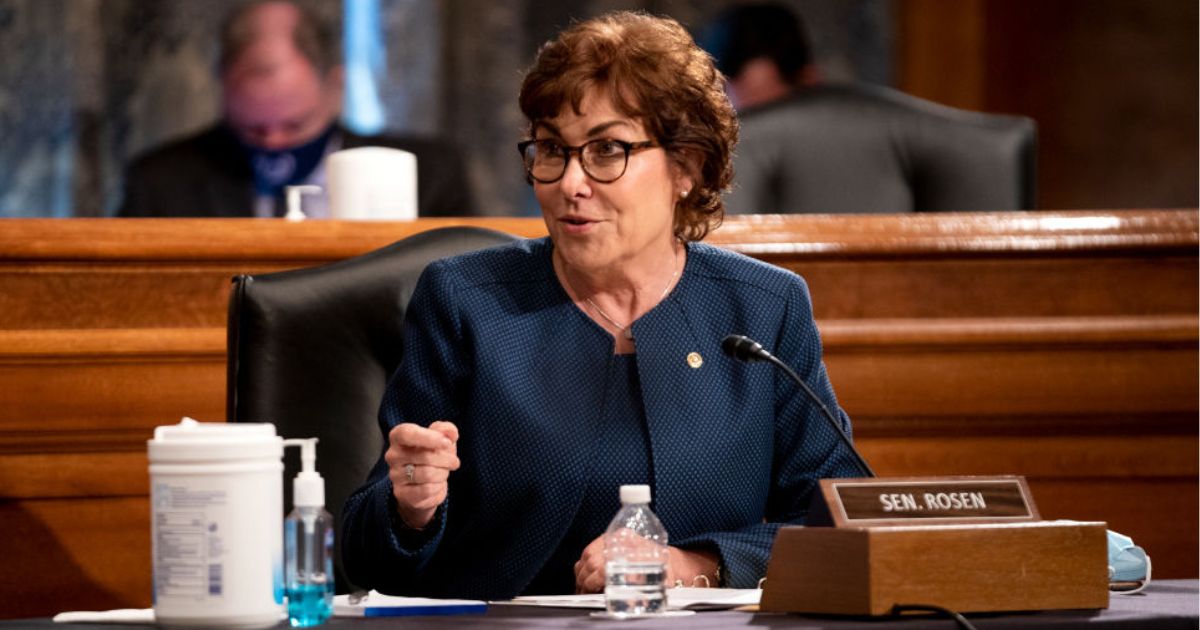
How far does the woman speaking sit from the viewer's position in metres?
1.86

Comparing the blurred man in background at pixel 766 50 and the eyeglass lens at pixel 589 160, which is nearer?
the eyeglass lens at pixel 589 160

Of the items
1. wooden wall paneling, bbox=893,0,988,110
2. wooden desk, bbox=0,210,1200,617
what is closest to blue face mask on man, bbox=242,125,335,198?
wooden desk, bbox=0,210,1200,617

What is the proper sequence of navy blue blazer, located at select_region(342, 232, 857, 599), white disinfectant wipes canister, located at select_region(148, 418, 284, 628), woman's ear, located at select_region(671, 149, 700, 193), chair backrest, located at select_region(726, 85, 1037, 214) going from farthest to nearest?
chair backrest, located at select_region(726, 85, 1037, 214), woman's ear, located at select_region(671, 149, 700, 193), navy blue blazer, located at select_region(342, 232, 857, 599), white disinfectant wipes canister, located at select_region(148, 418, 284, 628)

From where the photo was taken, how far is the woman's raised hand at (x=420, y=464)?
4.89ft

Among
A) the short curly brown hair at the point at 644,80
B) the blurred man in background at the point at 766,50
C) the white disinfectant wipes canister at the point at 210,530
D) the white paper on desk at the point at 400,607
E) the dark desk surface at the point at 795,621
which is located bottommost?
the white paper on desk at the point at 400,607

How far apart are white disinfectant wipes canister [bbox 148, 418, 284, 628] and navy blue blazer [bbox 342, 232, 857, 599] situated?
0.53 metres

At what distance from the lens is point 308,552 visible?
4.38ft

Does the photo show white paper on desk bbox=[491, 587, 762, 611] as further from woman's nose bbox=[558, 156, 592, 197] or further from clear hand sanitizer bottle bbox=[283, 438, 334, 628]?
woman's nose bbox=[558, 156, 592, 197]

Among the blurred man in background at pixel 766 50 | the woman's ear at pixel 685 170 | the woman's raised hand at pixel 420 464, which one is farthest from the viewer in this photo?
the blurred man in background at pixel 766 50

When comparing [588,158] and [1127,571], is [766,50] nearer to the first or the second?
[588,158]

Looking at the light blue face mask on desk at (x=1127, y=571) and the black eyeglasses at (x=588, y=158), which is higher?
the black eyeglasses at (x=588, y=158)

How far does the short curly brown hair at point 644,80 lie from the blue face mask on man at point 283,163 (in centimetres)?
221

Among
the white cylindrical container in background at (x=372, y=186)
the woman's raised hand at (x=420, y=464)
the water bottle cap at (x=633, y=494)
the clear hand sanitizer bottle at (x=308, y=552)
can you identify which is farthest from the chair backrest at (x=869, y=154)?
the clear hand sanitizer bottle at (x=308, y=552)

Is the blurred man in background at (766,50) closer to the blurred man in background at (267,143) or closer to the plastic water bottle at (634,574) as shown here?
the blurred man in background at (267,143)
